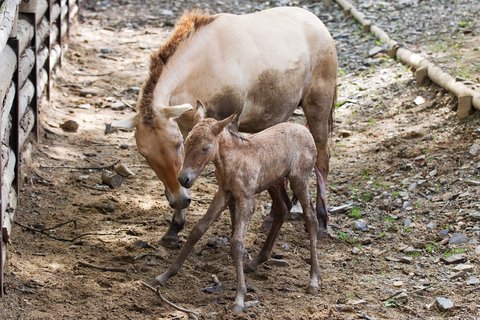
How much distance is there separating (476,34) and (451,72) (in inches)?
83.1

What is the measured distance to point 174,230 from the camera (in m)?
7.02

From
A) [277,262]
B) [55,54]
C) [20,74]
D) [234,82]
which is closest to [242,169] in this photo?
[277,262]

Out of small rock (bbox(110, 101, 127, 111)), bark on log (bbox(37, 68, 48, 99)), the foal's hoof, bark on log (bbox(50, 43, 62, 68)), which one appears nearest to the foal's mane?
the foal's hoof

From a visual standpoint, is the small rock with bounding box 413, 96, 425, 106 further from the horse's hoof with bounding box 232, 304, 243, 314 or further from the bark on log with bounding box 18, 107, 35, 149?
the horse's hoof with bounding box 232, 304, 243, 314

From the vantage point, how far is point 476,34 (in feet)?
40.2

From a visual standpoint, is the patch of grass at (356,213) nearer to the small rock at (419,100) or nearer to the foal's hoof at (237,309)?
the foal's hoof at (237,309)

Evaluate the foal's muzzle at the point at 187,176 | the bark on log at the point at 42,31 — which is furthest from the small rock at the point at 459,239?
the bark on log at the point at 42,31

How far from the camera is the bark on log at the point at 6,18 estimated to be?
19.5ft

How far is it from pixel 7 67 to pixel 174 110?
146cm

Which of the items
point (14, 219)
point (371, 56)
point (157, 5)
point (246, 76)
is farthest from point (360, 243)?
point (157, 5)

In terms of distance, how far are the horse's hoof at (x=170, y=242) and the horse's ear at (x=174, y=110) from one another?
3.38 ft

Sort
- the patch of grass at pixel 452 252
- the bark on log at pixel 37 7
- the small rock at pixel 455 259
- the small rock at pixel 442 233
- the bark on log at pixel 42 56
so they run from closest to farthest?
the small rock at pixel 455 259 < the patch of grass at pixel 452 252 < the small rock at pixel 442 233 < the bark on log at pixel 37 7 < the bark on log at pixel 42 56

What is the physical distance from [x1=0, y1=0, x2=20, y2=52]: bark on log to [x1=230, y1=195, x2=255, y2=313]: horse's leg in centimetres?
176

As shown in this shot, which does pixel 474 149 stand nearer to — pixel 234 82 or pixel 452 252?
pixel 452 252
